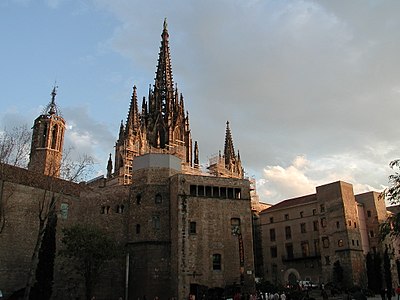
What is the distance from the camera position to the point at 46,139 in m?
58.1

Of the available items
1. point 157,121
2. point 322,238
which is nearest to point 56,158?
point 157,121

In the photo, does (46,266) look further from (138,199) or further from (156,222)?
(138,199)

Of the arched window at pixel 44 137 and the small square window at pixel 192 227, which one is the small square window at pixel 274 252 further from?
the arched window at pixel 44 137

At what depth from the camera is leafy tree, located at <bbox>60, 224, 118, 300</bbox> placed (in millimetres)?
30906

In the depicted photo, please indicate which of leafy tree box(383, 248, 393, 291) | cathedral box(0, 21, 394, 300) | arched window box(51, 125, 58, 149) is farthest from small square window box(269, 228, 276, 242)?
arched window box(51, 125, 58, 149)

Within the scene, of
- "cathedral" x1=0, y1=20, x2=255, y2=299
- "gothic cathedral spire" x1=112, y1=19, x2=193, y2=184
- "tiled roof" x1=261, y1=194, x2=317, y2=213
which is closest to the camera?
"cathedral" x1=0, y1=20, x2=255, y2=299

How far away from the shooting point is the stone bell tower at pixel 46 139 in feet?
187

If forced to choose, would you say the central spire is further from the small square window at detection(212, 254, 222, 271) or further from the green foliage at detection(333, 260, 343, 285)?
the small square window at detection(212, 254, 222, 271)

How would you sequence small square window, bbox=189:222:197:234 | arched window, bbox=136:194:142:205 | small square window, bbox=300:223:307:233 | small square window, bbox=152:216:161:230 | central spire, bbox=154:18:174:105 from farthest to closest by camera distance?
central spire, bbox=154:18:174:105 → small square window, bbox=300:223:307:233 → arched window, bbox=136:194:142:205 → small square window, bbox=152:216:161:230 → small square window, bbox=189:222:197:234

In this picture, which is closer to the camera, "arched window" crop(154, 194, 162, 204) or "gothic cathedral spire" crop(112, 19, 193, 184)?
"arched window" crop(154, 194, 162, 204)

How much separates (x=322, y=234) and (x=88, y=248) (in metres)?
27.3

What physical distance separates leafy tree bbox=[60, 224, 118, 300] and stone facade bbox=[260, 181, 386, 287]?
80.6 feet

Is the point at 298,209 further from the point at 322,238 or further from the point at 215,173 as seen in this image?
the point at 215,173

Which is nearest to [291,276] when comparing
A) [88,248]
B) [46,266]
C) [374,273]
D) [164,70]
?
[374,273]
